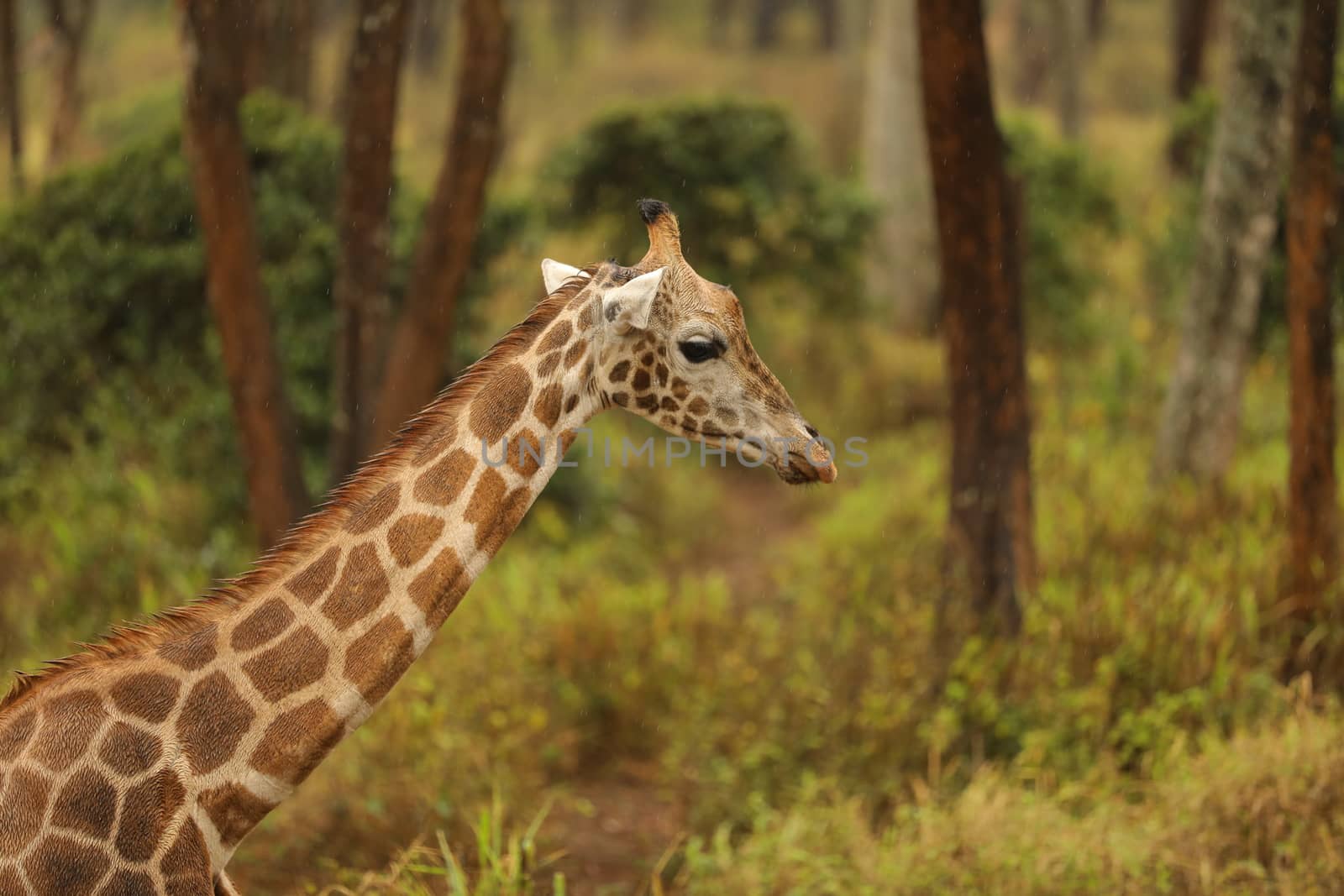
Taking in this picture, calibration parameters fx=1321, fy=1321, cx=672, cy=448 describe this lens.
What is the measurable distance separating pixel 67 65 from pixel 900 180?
799cm

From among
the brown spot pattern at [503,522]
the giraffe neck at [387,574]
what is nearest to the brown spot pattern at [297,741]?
the giraffe neck at [387,574]

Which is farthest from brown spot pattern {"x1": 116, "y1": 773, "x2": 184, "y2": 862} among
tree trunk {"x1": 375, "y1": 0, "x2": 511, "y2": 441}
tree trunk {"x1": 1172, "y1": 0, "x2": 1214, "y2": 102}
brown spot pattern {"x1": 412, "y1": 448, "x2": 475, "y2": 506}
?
tree trunk {"x1": 1172, "y1": 0, "x2": 1214, "y2": 102}

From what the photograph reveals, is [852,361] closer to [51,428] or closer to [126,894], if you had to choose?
[51,428]

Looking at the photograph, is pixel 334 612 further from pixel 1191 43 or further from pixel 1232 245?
pixel 1191 43

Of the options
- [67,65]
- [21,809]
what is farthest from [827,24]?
[21,809]

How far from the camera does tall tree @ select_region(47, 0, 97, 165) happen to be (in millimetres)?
11586

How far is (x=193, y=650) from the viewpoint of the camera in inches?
124

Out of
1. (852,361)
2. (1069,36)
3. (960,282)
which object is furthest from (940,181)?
(1069,36)

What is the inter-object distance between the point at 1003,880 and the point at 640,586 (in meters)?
3.35

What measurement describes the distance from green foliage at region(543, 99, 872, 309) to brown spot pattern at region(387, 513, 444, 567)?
779 centimetres

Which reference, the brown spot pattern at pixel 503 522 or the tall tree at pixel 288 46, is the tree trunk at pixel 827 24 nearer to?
the tall tree at pixel 288 46

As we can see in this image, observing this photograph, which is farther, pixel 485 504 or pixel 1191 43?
pixel 1191 43

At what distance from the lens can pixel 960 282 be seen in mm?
6027

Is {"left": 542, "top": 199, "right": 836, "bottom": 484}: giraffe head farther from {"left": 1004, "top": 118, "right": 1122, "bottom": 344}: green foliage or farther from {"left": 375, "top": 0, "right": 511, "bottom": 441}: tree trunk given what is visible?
{"left": 1004, "top": 118, "right": 1122, "bottom": 344}: green foliage
